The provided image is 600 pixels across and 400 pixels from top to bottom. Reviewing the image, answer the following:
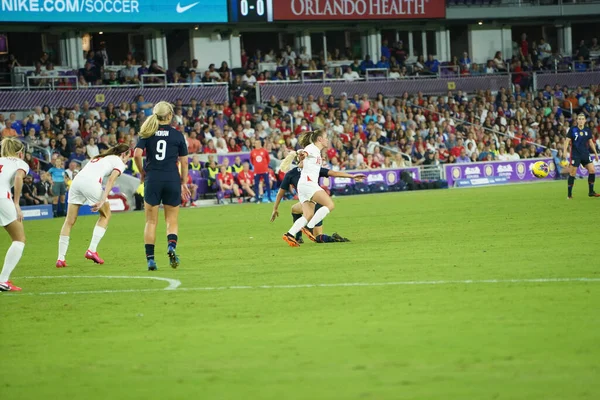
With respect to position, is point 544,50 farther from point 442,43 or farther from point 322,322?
point 322,322

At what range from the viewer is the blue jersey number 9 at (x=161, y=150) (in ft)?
43.1

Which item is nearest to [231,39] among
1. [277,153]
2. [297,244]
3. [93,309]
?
[277,153]

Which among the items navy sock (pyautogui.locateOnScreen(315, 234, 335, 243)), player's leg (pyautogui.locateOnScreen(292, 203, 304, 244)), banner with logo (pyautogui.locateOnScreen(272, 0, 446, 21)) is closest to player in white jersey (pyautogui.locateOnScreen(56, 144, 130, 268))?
player's leg (pyautogui.locateOnScreen(292, 203, 304, 244))

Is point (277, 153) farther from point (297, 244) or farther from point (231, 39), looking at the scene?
point (297, 244)

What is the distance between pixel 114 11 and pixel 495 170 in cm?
1677

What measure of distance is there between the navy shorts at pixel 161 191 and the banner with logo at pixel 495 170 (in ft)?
85.3

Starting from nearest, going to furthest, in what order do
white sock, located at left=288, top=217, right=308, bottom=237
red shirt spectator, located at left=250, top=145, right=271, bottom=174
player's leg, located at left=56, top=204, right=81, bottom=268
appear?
player's leg, located at left=56, top=204, right=81, bottom=268 → white sock, located at left=288, top=217, right=308, bottom=237 → red shirt spectator, located at left=250, top=145, right=271, bottom=174

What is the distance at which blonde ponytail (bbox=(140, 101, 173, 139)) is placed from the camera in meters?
13.0

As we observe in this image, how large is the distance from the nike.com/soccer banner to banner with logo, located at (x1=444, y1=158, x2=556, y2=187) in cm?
1260

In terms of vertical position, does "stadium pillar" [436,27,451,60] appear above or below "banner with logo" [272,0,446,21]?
below

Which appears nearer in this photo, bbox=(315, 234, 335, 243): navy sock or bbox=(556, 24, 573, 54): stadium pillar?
bbox=(315, 234, 335, 243): navy sock

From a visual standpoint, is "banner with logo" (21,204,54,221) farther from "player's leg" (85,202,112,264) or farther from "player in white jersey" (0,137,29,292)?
"player in white jersey" (0,137,29,292)

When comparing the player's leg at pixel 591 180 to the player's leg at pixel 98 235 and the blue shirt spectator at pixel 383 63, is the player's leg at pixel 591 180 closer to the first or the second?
the player's leg at pixel 98 235

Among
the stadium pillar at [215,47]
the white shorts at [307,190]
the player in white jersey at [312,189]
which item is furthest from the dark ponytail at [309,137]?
the stadium pillar at [215,47]
